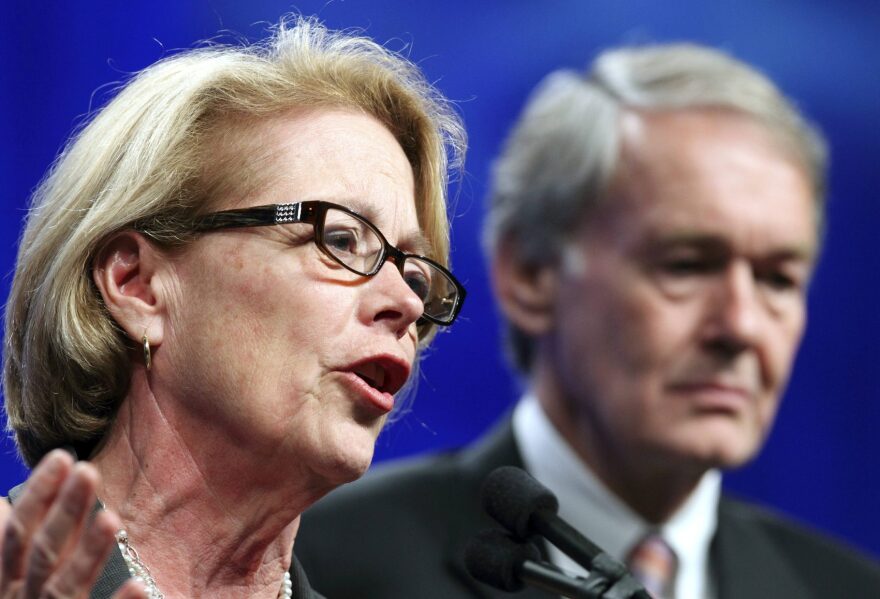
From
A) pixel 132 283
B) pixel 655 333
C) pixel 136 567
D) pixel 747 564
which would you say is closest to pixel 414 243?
pixel 132 283

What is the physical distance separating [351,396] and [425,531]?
4.11 feet

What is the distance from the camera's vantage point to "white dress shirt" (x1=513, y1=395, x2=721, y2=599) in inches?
136

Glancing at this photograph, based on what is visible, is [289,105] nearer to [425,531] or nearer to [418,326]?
[418,326]

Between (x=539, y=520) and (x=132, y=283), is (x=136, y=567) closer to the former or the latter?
(x=132, y=283)

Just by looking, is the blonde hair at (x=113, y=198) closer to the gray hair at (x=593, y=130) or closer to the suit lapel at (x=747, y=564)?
the gray hair at (x=593, y=130)

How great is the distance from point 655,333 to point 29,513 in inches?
91.3

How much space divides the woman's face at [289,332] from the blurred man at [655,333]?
1161mm

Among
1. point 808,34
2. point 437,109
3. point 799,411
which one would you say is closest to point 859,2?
point 808,34

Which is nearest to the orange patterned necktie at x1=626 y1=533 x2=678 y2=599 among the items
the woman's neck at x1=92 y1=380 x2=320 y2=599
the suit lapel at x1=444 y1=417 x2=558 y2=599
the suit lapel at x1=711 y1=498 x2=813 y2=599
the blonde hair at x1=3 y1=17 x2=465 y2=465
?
the suit lapel at x1=711 y1=498 x2=813 y2=599

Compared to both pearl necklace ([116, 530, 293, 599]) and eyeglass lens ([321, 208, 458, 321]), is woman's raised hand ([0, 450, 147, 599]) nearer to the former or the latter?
pearl necklace ([116, 530, 293, 599])

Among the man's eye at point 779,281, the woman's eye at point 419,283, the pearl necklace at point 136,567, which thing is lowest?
the pearl necklace at point 136,567

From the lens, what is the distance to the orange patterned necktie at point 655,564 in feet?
11.1

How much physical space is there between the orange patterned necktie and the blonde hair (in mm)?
1534

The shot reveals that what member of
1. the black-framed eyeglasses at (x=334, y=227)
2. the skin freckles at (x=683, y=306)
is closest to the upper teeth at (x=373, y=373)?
the black-framed eyeglasses at (x=334, y=227)
